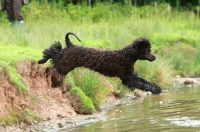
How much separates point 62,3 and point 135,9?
3079 mm

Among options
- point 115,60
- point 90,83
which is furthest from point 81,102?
point 115,60

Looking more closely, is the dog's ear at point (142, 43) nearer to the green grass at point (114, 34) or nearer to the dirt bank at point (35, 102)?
the dirt bank at point (35, 102)

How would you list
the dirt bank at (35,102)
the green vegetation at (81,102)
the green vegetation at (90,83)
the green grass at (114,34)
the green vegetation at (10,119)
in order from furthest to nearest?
the green grass at (114,34), the green vegetation at (90,83), the green vegetation at (81,102), the dirt bank at (35,102), the green vegetation at (10,119)

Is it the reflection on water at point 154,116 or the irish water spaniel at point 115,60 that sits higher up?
the irish water spaniel at point 115,60

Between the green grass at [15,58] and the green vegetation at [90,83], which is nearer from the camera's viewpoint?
the green grass at [15,58]

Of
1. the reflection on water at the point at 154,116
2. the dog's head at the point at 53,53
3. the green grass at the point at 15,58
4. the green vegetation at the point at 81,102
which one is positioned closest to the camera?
the reflection on water at the point at 154,116

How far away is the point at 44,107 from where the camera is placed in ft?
36.6

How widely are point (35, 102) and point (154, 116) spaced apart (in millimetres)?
2247

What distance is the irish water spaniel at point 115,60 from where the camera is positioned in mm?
11227

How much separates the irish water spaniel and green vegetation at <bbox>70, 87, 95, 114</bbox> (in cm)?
49

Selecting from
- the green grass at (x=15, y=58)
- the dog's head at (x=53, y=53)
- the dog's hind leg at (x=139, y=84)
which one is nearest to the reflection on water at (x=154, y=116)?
the dog's hind leg at (x=139, y=84)

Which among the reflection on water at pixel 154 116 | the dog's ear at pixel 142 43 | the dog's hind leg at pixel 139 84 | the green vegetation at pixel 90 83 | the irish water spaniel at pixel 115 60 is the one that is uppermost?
the dog's ear at pixel 142 43

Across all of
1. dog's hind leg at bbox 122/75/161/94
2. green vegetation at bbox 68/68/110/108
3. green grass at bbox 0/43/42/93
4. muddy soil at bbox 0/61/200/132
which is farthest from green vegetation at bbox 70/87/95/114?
green grass at bbox 0/43/42/93

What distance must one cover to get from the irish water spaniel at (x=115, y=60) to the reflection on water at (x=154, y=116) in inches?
24.0
